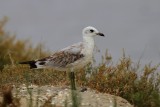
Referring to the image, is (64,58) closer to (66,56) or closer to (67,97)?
(66,56)

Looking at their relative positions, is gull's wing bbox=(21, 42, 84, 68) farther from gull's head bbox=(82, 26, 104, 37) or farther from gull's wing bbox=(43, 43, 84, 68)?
gull's head bbox=(82, 26, 104, 37)

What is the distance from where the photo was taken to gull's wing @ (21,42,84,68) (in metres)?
8.23

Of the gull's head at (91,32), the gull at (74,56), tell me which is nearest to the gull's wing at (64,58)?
the gull at (74,56)

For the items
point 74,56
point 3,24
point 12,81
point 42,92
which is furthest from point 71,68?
point 3,24

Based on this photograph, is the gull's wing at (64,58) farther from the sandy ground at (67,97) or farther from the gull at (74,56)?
the sandy ground at (67,97)

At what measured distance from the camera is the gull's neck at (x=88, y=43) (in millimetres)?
8297

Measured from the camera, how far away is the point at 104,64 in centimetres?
951

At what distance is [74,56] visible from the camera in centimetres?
823

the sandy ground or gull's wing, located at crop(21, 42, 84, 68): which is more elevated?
gull's wing, located at crop(21, 42, 84, 68)

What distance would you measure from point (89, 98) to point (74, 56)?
0.89 meters

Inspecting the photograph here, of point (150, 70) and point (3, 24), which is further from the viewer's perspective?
point (3, 24)

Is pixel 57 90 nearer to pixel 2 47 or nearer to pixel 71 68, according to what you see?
pixel 71 68

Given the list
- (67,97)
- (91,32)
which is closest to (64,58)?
(91,32)

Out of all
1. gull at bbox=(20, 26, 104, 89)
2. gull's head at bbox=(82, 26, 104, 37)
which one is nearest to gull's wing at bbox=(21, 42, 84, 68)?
gull at bbox=(20, 26, 104, 89)
